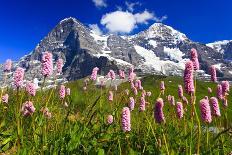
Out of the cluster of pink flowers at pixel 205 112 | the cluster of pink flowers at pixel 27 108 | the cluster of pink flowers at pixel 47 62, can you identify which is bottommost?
the cluster of pink flowers at pixel 205 112

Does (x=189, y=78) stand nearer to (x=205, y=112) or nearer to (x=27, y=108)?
(x=205, y=112)

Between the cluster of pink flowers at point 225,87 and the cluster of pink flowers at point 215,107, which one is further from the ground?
the cluster of pink flowers at point 225,87

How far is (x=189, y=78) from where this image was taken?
5.23m

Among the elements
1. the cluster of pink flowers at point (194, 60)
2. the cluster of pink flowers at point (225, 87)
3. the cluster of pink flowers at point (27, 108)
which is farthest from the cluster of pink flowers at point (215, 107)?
the cluster of pink flowers at point (27, 108)

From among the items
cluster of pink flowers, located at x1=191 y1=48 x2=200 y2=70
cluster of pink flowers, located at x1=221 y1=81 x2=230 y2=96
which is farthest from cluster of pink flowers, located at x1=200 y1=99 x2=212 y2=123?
cluster of pink flowers, located at x1=221 y1=81 x2=230 y2=96

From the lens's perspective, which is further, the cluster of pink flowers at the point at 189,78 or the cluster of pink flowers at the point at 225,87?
the cluster of pink flowers at the point at 225,87

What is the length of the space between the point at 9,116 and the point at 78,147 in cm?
432

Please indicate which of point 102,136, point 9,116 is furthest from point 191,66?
point 9,116

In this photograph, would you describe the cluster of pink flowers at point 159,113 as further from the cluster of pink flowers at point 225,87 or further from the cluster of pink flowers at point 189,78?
the cluster of pink flowers at point 225,87

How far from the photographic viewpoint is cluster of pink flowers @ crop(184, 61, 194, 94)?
16.8ft

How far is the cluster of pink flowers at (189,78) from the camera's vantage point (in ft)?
16.8

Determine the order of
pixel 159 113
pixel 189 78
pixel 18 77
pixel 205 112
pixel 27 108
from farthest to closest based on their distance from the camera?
pixel 27 108 → pixel 18 77 → pixel 159 113 → pixel 205 112 → pixel 189 78

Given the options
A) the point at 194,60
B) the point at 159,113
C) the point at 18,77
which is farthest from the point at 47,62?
the point at 194,60

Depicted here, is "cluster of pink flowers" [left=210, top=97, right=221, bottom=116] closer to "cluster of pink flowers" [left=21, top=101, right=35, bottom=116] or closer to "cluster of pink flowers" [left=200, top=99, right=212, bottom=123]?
"cluster of pink flowers" [left=200, top=99, right=212, bottom=123]
